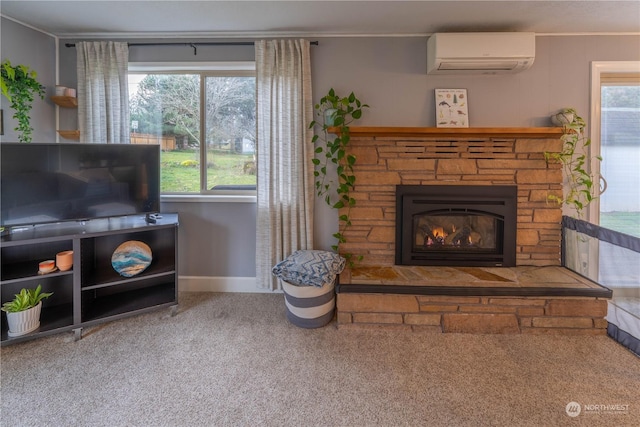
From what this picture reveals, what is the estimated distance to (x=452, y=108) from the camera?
8.16 feet

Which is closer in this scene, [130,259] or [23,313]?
[23,313]

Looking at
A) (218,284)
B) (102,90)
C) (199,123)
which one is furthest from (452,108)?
(102,90)

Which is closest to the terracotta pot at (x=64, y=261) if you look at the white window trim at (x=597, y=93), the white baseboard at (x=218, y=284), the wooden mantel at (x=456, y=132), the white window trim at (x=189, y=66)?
the white baseboard at (x=218, y=284)

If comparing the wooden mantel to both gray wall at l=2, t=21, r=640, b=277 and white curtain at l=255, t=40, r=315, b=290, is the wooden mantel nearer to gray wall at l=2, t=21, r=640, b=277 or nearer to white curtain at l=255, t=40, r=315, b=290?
gray wall at l=2, t=21, r=640, b=277

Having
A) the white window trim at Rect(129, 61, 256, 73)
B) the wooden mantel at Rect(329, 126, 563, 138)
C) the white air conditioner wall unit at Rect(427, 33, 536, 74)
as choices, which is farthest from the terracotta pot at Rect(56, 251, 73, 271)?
the white air conditioner wall unit at Rect(427, 33, 536, 74)

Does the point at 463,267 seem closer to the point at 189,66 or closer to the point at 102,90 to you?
the point at 189,66

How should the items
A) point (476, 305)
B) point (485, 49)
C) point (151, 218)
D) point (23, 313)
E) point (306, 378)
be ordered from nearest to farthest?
point (306, 378) < point (23, 313) < point (476, 305) < point (485, 49) < point (151, 218)

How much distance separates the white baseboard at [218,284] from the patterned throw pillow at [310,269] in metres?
0.71

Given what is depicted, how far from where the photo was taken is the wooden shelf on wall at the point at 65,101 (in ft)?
7.96

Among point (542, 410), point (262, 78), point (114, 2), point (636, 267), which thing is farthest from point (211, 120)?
point (636, 267)

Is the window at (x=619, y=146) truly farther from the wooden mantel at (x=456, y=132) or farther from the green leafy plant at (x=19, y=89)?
the green leafy plant at (x=19, y=89)

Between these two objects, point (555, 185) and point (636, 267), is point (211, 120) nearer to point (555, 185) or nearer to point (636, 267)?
point (555, 185)

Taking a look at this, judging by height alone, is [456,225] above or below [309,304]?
above

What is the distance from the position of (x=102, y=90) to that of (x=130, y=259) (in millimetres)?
1477
